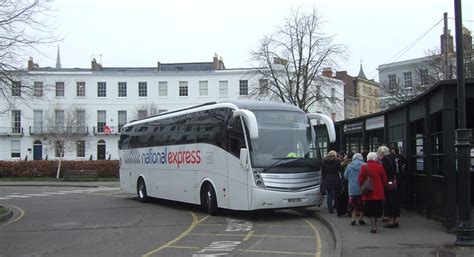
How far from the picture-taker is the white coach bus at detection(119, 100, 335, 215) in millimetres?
14336

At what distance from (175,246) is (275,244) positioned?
2.04 m

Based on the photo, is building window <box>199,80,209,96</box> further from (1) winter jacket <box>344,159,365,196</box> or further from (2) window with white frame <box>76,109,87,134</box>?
(1) winter jacket <box>344,159,365,196</box>

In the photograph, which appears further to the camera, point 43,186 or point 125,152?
point 43,186

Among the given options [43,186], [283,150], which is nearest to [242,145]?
[283,150]

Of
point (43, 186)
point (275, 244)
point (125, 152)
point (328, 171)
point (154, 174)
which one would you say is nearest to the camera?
point (275, 244)

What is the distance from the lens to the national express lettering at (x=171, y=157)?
17234 millimetres

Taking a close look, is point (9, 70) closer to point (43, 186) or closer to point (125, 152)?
point (125, 152)

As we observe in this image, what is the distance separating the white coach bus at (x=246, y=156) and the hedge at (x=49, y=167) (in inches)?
1014

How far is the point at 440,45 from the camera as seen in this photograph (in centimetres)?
5119

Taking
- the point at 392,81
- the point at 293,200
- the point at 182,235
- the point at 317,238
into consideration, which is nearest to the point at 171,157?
the point at 293,200

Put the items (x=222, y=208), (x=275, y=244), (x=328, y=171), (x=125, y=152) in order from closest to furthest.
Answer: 1. (x=275, y=244)
2. (x=328, y=171)
3. (x=222, y=208)
4. (x=125, y=152)

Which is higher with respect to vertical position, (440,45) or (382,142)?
(440,45)

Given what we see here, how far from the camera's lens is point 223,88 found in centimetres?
7119

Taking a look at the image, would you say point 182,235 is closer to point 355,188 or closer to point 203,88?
point 355,188
